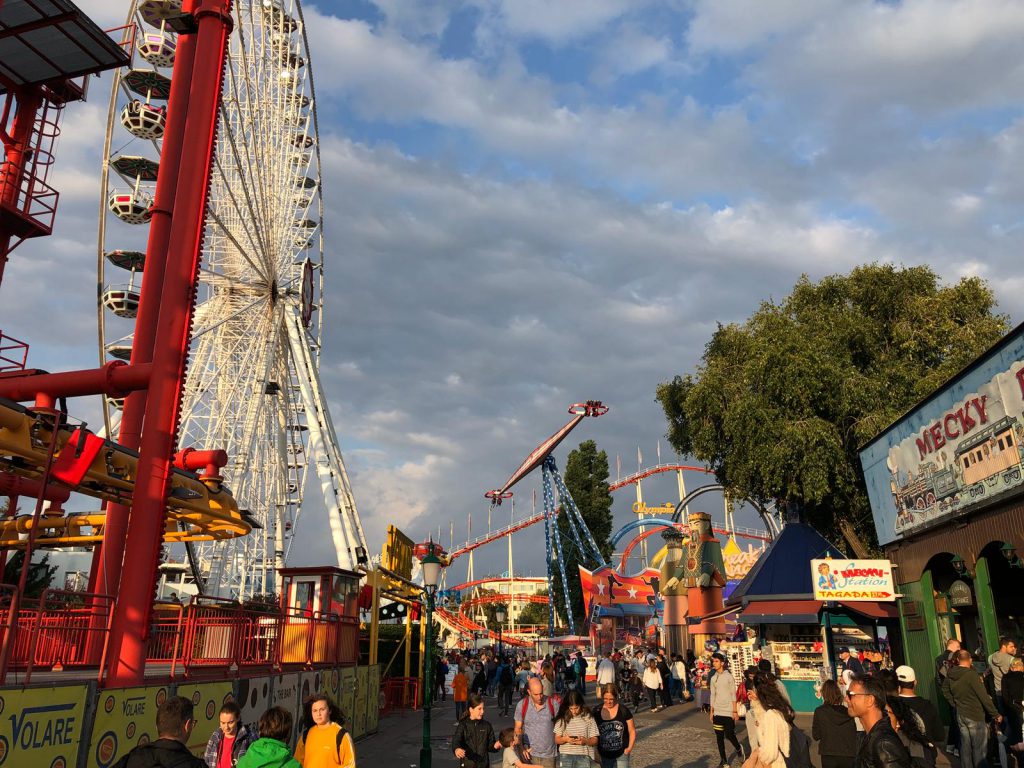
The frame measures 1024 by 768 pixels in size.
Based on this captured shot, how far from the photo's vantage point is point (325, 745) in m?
6.50

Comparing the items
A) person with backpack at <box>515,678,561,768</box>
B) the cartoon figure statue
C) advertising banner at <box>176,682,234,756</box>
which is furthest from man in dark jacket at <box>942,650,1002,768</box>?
the cartoon figure statue

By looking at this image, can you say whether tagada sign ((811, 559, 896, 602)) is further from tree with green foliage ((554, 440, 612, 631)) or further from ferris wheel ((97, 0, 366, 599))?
tree with green foliage ((554, 440, 612, 631))

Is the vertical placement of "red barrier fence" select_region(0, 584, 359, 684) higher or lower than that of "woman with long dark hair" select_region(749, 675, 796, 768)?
higher

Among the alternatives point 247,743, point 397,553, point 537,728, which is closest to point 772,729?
point 537,728

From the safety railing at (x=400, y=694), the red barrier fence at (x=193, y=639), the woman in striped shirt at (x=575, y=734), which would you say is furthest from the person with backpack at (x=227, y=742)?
the safety railing at (x=400, y=694)

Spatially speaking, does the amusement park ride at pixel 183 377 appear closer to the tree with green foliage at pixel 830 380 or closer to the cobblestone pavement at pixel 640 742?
the cobblestone pavement at pixel 640 742

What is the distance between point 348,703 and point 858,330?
778 inches

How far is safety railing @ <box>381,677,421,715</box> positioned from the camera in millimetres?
22703

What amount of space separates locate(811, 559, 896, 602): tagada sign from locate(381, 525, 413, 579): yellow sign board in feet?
42.6

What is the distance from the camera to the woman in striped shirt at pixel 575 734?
762 centimetres

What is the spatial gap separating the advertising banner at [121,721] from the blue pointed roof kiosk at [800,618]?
47.6ft

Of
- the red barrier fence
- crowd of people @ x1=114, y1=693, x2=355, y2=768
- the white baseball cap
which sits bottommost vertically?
crowd of people @ x1=114, y1=693, x2=355, y2=768

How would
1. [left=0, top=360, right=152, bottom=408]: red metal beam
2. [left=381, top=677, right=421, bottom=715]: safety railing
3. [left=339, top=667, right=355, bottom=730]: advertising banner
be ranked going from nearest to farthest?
1. [left=0, top=360, right=152, bottom=408]: red metal beam
2. [left=339, top=667, right=355, bottom=730]: advertising banner
3. [left=381, top=677, right=421, bottom=715]: safety railing

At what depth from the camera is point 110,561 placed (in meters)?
13.0
